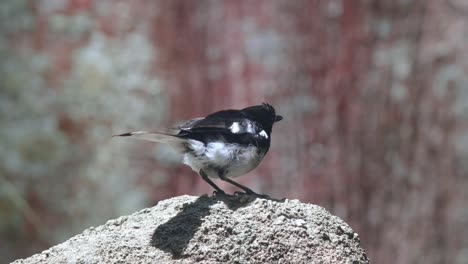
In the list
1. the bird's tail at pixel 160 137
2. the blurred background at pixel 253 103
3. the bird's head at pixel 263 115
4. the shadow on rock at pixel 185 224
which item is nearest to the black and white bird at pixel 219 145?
the bird's tail at pixel 160 137

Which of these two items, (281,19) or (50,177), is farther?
(50,177)

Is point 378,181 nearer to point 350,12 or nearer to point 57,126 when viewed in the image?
point 350,12

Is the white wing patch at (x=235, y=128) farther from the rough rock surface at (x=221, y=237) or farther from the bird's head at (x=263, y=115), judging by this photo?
the rough rock surface at (x=221, y=237)

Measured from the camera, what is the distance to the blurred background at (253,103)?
23.8ft

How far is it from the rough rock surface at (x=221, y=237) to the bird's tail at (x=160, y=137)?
31cm

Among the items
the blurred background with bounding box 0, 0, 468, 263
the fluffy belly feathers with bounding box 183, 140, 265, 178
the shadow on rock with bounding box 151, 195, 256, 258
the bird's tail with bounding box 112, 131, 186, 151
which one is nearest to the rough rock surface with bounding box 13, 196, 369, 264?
the shadow on rock with bounding box 151, 195, 256, 258

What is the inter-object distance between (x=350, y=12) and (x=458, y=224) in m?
1.81

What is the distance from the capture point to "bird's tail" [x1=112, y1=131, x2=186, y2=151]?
4.07 m

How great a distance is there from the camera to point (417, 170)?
757 cm

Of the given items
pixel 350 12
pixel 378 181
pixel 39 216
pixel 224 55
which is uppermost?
pixel 350 12

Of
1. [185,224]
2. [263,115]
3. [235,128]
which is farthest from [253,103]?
[185,224]

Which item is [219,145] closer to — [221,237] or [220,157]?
[220,157]

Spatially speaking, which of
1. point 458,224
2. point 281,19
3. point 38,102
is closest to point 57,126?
point 38,102

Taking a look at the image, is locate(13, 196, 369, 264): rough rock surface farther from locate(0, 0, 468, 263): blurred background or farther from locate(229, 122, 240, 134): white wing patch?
locate(0, 0, 468, 263): blurred background
